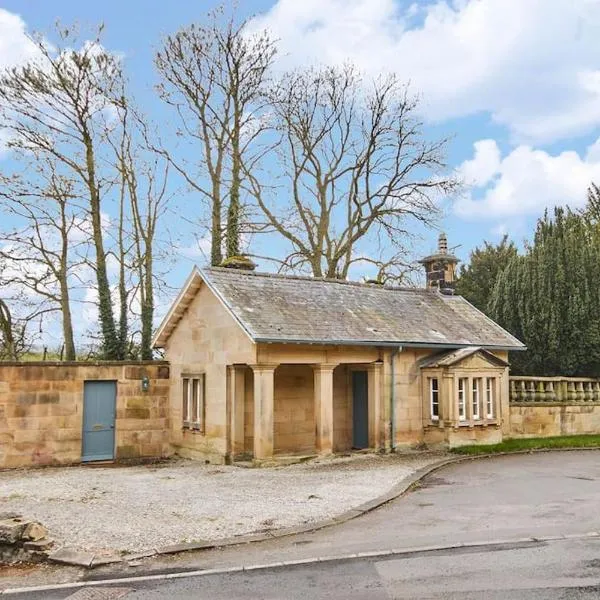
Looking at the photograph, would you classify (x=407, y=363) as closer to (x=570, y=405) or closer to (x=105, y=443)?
(x=570, y=405)

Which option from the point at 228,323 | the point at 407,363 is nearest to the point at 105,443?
the point at 228,323

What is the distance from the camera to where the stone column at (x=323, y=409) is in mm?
17406

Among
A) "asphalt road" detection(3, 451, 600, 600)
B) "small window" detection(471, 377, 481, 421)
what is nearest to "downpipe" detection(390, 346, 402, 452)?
"small window" detection(471, 377, 481, 421)

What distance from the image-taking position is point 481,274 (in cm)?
3644

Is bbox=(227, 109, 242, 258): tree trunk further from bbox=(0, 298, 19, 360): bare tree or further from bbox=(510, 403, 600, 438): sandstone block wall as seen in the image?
bbox=(510, 403, 600, 438): sandstone block wall

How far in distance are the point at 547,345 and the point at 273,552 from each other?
70.3 feet

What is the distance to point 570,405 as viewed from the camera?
22.4 m

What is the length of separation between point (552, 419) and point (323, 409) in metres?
9.38

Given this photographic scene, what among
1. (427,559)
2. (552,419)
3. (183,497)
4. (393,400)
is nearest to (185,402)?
(393,400)

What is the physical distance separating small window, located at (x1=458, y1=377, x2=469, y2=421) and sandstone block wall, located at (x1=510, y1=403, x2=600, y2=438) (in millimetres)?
3064

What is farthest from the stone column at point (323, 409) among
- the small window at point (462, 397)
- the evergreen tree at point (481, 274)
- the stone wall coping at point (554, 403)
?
the evergreen tree at point (481, 274)

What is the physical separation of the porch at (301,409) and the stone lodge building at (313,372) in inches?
1.2

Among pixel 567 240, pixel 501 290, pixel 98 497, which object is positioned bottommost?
pixel 98 497

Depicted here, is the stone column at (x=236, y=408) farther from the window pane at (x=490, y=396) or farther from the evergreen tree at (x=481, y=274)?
the evergreen tree at (x=481, y=274)
